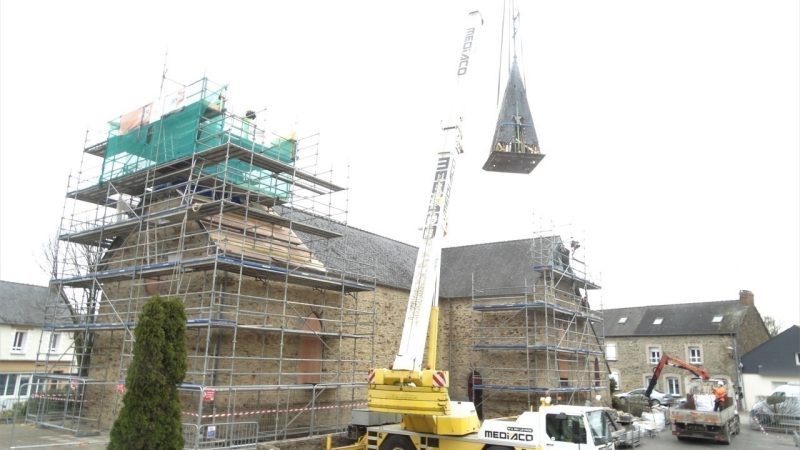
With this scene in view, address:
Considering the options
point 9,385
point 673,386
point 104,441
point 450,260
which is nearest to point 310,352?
point 104,441

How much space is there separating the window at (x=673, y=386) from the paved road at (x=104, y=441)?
25.3ft

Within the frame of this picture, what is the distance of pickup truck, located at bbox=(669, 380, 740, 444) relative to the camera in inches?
653

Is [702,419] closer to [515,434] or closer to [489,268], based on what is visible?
[489,268]

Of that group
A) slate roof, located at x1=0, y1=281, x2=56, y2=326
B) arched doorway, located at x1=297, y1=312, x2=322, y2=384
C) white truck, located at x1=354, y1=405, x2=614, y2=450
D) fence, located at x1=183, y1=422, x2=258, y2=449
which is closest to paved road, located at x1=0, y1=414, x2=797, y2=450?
fence, located at x1=183, y1=422, x2=258, y2=449

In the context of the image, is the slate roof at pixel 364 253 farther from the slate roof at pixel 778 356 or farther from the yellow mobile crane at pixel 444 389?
the slate roof at pixel 778 356

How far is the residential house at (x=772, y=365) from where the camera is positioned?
26.8m

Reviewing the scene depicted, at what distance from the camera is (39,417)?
15.2 meters

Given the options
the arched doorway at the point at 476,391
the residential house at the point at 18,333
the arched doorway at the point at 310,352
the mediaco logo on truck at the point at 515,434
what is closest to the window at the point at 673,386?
the arched doorway at the point at 476,391

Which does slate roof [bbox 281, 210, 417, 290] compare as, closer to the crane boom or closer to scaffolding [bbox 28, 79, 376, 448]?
scaffolding [bbox 28, 79, 376, 448]

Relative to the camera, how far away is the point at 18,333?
25.7 metres

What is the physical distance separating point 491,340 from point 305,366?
8.26 meters

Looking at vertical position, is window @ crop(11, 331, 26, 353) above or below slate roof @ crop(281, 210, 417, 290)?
below

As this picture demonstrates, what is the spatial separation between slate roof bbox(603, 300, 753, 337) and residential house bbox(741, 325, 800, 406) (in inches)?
70.1

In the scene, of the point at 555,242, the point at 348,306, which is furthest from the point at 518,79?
the point at 555,242
